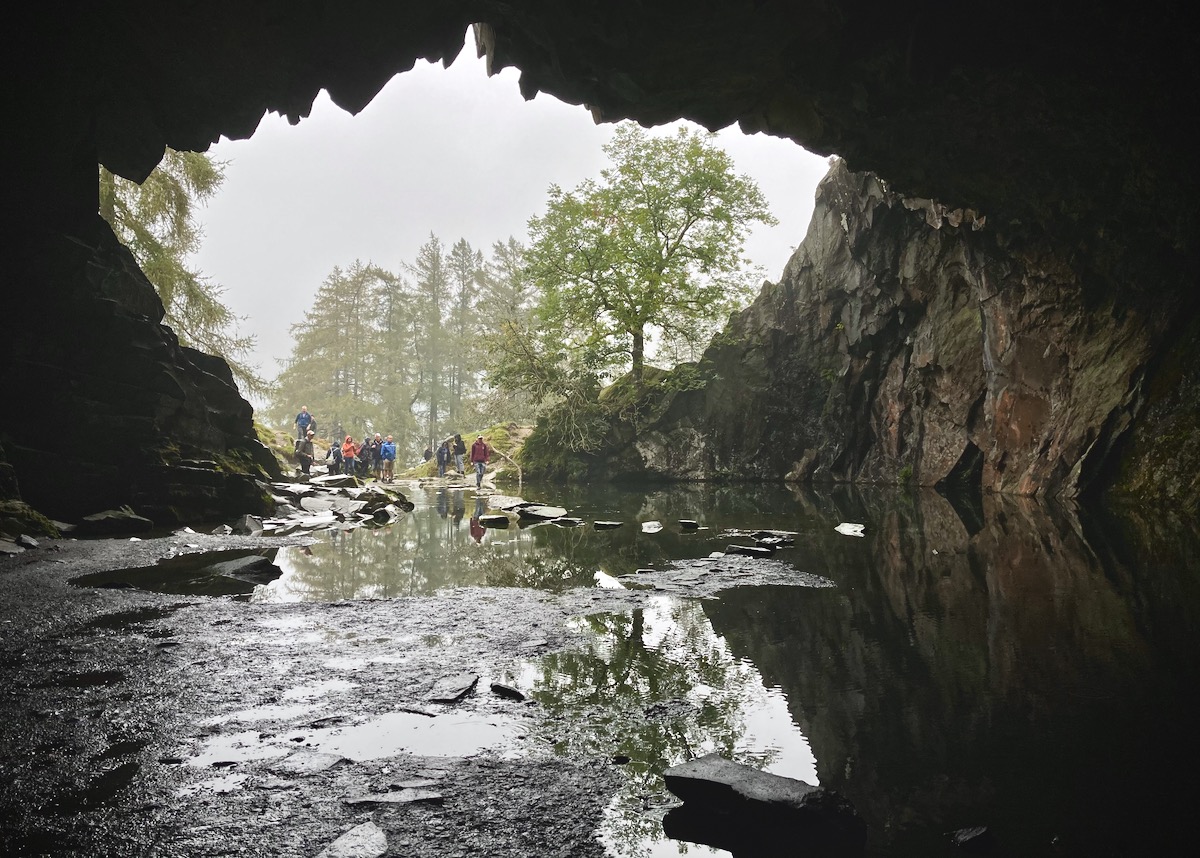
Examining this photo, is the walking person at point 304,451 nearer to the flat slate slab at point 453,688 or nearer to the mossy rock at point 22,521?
the mossy rock at point 22,521

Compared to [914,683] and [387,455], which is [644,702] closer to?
[914,683]

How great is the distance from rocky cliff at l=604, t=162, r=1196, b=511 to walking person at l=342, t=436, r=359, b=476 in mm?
11866

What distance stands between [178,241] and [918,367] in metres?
25.4

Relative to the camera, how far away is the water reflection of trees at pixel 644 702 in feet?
8.10

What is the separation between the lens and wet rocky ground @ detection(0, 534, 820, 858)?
7.11ft

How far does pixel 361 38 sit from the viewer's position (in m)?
11.9

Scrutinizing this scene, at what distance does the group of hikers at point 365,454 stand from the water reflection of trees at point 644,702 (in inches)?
889

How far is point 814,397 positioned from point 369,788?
28286mm

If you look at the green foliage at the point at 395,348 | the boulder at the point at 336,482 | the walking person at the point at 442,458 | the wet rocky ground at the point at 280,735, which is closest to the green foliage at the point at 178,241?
the boulder at the point at 336,482

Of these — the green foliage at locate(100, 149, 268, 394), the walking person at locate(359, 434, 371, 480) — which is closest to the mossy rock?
the green foliage at locate(100, 149, 268, 394)

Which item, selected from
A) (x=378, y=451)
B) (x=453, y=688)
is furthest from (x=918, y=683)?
(x=378, y=451)

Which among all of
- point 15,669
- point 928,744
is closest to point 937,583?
point 928,744

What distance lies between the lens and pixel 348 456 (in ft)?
90.2

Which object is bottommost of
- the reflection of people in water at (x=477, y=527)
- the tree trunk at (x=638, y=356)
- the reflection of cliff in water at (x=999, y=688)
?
the reflection of cliff in water at (x=999, y=688)
